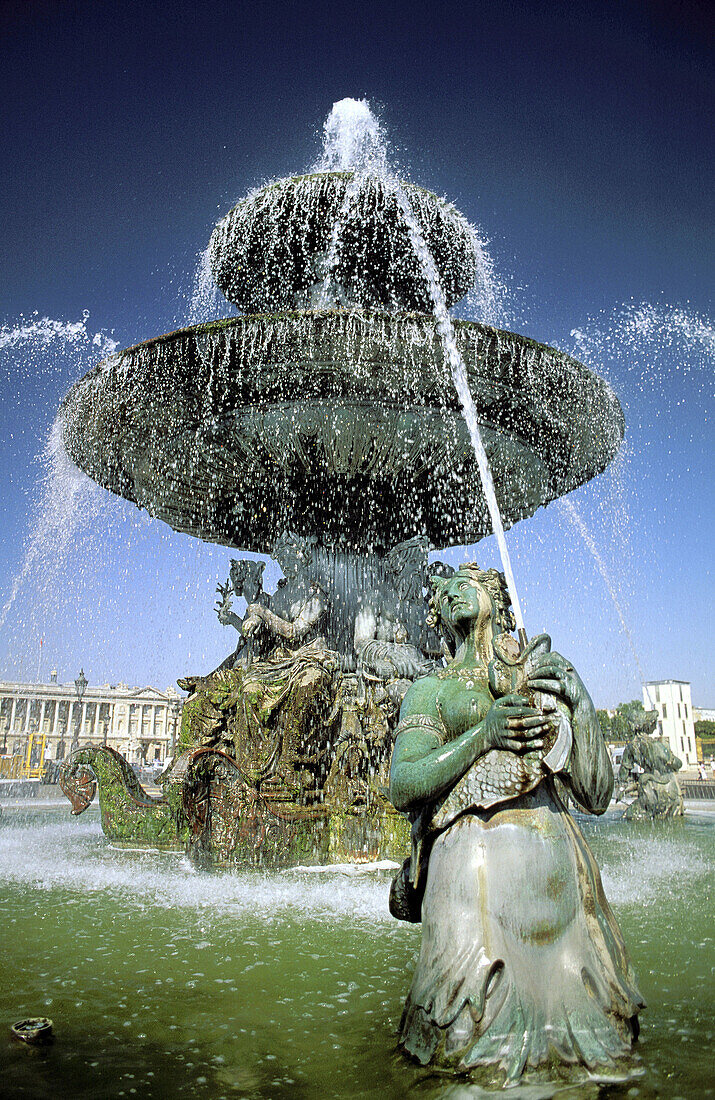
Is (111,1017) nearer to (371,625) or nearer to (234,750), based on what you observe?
(234,750)

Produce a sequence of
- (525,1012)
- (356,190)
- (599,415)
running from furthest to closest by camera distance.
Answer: (356,190) → (599,415) → (525,1012)

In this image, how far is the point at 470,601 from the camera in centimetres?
283

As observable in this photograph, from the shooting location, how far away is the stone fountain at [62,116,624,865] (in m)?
6.75

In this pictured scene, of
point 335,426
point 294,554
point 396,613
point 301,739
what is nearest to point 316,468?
point 335,426

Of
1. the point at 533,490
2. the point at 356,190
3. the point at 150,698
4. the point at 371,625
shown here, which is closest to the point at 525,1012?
the point at 371,625

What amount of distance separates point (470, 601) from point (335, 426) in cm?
504

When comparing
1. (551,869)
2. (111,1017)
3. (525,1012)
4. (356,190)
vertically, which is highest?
(356,190)

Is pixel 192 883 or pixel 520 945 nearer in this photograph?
pixel 520 945

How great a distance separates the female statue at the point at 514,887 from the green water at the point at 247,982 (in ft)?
0.46

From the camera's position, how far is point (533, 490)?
9.19m

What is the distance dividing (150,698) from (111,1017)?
2589 inches

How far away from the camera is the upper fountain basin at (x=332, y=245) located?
28.2ft

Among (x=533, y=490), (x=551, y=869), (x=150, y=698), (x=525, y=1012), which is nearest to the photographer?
(x=525, y=1012)

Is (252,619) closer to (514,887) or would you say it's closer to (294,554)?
(294,554)
